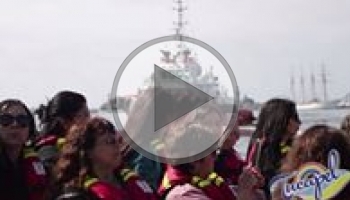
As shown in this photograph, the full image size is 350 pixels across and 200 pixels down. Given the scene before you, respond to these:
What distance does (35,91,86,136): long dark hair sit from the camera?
5.35 m

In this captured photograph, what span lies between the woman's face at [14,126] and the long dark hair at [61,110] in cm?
39

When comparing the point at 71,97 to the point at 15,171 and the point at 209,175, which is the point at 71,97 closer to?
the point at 15,171

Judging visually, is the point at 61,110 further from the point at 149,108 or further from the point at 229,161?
the point at 229,161

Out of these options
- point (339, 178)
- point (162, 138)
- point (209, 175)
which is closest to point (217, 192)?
point (209, 175)

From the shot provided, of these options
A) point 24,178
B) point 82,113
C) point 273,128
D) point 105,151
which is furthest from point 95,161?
point 273,128

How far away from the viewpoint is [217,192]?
4.06 metres

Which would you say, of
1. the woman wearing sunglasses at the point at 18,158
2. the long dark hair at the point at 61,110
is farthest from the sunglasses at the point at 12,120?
the long dark hair at the point at 61,110

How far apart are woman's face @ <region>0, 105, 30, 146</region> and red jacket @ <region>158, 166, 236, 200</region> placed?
4.36ft

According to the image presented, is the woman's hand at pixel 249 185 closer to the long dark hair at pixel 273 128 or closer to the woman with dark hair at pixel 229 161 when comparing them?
the long dark hair at pixel 273 128

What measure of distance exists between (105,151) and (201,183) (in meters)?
0.65

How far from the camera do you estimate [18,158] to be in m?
4.87

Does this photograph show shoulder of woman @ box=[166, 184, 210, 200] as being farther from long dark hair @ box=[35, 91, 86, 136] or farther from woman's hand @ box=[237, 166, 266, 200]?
long dark hair @ box=[35, 91, 86, 136]

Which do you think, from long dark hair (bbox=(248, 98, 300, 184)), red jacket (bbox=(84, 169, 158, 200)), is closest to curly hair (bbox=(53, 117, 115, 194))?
red jacket (bbox=(84, 169, 158, 200))

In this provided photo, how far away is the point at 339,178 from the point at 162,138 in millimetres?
1218
